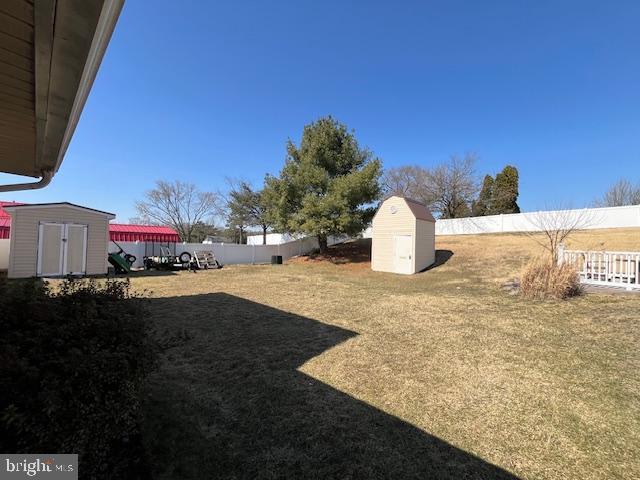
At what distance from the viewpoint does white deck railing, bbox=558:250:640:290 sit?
27.7 ft

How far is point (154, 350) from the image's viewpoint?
2.19 m

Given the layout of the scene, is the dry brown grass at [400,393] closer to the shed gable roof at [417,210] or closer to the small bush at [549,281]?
the small bush at [549,281]

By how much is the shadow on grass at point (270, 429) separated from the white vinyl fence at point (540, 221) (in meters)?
17.1

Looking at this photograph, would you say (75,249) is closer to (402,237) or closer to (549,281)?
(402,237)

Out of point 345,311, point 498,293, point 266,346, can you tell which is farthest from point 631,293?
point 266,346

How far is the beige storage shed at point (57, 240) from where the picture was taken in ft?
38.3

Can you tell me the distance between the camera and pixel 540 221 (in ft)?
68.7

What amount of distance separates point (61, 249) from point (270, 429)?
14.0m

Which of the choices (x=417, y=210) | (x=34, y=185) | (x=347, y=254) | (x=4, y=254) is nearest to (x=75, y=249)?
(x=4, y=254)

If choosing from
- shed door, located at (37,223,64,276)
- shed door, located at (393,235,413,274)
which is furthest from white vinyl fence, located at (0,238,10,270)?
shed door, located at (393,235,413,274)

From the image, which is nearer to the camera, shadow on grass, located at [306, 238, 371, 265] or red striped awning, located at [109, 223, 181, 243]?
shadow on grass, located at [306, 238, 371, 265]

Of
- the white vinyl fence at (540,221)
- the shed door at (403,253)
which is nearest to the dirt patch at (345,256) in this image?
the shed door at (403,253)

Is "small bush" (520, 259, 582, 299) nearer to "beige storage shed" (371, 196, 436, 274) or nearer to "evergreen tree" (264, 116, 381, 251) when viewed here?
"beige storage shed" (371, 196, 436, 274)

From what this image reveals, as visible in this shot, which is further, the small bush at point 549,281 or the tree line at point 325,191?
the tree line at point 325,191
